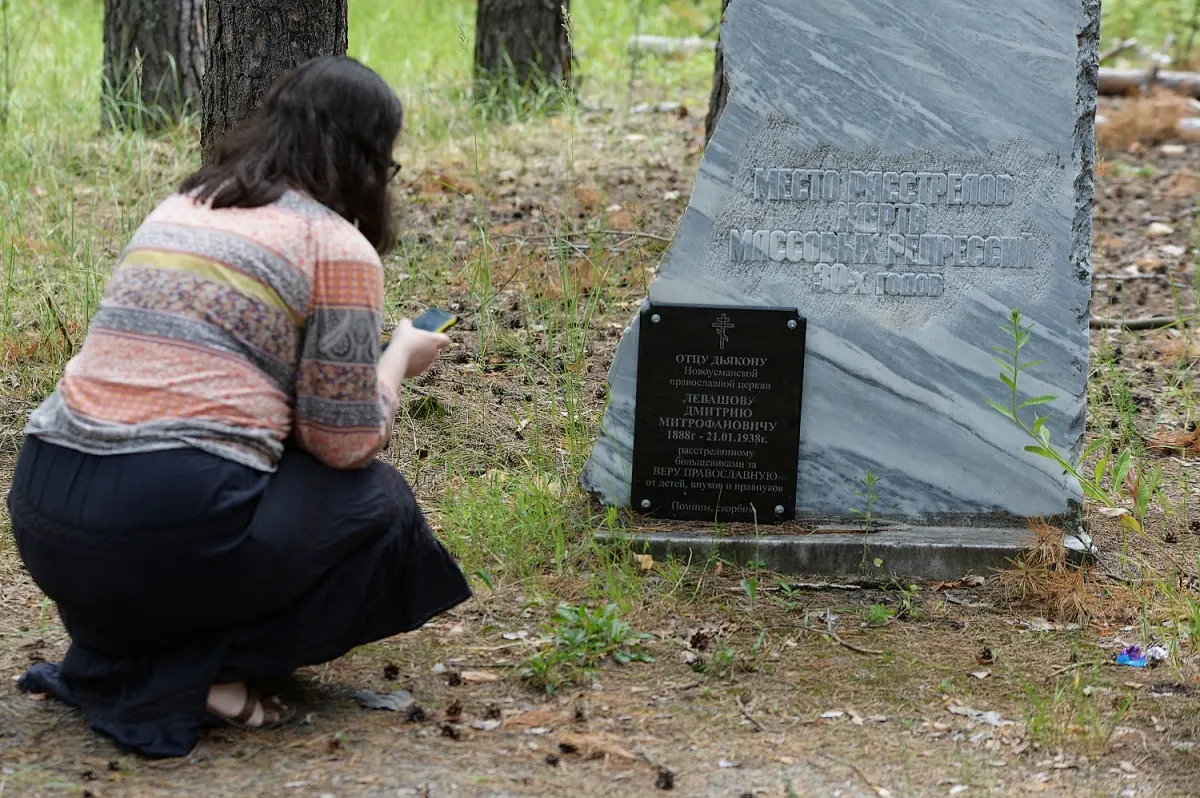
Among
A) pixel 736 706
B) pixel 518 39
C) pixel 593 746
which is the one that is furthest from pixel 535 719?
pixel 518 39

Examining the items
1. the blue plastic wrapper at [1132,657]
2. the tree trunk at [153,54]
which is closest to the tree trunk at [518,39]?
the tree trunk at [153,54]

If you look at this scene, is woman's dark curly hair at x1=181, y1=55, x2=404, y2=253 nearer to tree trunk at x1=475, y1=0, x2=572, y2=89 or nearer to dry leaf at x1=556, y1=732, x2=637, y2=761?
dry leaf at x1=556, y1=732, x2=637, y2=761

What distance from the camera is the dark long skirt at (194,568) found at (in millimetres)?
2617

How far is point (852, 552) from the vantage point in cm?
384

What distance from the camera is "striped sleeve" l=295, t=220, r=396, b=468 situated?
2.69 meters

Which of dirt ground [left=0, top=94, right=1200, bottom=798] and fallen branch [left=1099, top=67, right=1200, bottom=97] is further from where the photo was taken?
fallen branch [left=1099, top=67, right=1200, bottom=97]

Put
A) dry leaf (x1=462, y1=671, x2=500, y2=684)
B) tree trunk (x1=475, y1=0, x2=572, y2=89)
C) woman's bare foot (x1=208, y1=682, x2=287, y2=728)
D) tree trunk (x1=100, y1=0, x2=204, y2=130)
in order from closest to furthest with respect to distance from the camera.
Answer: woman's bare foot (x1=208, y1=682, x2=287, y2=728) → dry leaf (x1=462, y1=671, x2=500, y2=684) → tree trunk (x1=100, y1=0, x2=204, y2=130) → tree trunk (x1=475, y1=0, x2=572, y2=89)

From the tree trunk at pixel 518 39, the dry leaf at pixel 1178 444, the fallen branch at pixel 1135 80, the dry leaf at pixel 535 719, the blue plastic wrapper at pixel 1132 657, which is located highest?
the fallen branch at pixel 1135 80

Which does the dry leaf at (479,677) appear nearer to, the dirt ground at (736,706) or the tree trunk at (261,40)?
the dirt ground at (736,706)

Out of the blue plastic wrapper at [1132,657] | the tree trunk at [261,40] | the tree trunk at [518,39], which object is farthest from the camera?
the tree trunk at [518,39]

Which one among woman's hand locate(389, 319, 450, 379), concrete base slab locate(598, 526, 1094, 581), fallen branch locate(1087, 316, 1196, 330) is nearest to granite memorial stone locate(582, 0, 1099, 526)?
concrete base slab locate(598, 526, 1094, 581)

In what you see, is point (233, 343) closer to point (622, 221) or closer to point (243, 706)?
point (243, 706)

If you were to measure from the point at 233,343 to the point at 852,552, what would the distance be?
74.3 inches

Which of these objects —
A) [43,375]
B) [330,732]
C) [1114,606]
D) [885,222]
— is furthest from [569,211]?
[330,732]
